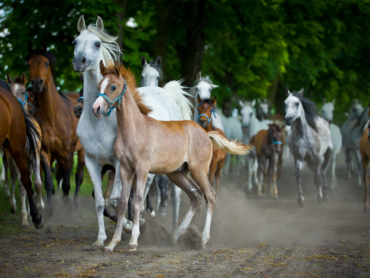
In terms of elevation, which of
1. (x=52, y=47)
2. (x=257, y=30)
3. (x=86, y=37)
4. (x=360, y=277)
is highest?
(x=257, y=30)

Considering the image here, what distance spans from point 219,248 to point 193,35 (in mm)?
10878

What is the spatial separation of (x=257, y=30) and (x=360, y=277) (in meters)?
12.7

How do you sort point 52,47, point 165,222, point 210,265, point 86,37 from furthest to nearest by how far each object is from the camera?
point 52,47 < point 165,222 < point 86,37 < point 210,265

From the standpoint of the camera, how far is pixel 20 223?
7676 mm

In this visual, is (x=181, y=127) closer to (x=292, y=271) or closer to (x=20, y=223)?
(x=292, y=271)

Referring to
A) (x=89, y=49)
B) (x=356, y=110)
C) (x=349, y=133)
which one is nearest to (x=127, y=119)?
(x=89, y=49)

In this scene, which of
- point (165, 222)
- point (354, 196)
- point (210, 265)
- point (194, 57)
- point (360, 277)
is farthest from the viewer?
point (194, 57)

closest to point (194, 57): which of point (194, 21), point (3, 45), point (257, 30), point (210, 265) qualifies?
point (194, 21)

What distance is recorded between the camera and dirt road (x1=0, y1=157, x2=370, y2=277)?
14.9 ft

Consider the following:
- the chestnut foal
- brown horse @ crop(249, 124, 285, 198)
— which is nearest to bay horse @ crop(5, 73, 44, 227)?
the chestnut foal

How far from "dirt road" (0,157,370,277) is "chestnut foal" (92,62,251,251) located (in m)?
0.45

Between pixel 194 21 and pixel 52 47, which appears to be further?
pixel 194 21

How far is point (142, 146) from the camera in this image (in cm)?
552

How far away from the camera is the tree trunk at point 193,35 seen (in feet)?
50.4
